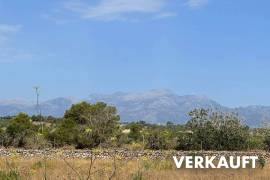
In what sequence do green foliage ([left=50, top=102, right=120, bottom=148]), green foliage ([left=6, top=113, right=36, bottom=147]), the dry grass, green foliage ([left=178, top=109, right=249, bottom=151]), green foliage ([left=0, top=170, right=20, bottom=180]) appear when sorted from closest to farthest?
green foliage ([left=0, top=170, right=20, bottom=180])
the dry grass
green foliage ([left=178, top=109, right=249, bottom=151])
green foliage ([left=50, top=102, right=120, bottom=148])
green foliage ([left=6, top=113, right=36, bottom=147])

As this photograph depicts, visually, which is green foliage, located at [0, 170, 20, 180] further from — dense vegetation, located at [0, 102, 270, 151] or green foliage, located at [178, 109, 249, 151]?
green foliage, located at [178, 109, 249, 151]

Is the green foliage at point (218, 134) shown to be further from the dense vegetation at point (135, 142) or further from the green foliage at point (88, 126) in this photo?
the green foliage at point (88, 126)

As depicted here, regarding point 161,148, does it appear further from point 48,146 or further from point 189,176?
point 189,176

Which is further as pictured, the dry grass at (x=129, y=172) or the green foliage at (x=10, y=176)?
the dry grass at (x=129, y=172)

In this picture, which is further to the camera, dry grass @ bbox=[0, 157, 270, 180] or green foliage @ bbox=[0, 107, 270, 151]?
green foliage @ bbox=[0, 107, 270, 151]

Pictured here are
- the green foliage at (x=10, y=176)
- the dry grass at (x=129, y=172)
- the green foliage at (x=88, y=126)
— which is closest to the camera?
the green foliage at (x=10, y=176)

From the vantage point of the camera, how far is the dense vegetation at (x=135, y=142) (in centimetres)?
3841

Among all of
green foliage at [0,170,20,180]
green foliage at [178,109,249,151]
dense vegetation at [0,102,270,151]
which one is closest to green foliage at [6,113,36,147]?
dense vegetation at [0,102,270,151]

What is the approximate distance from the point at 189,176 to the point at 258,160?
656 centimetres

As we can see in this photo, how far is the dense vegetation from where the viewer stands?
38.4 metres

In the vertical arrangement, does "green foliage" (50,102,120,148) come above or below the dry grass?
above

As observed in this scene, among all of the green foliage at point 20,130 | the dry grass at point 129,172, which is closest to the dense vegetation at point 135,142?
the green foliage at point 20,130

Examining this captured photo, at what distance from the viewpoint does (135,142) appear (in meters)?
41.5

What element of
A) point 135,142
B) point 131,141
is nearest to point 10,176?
point 135,142
